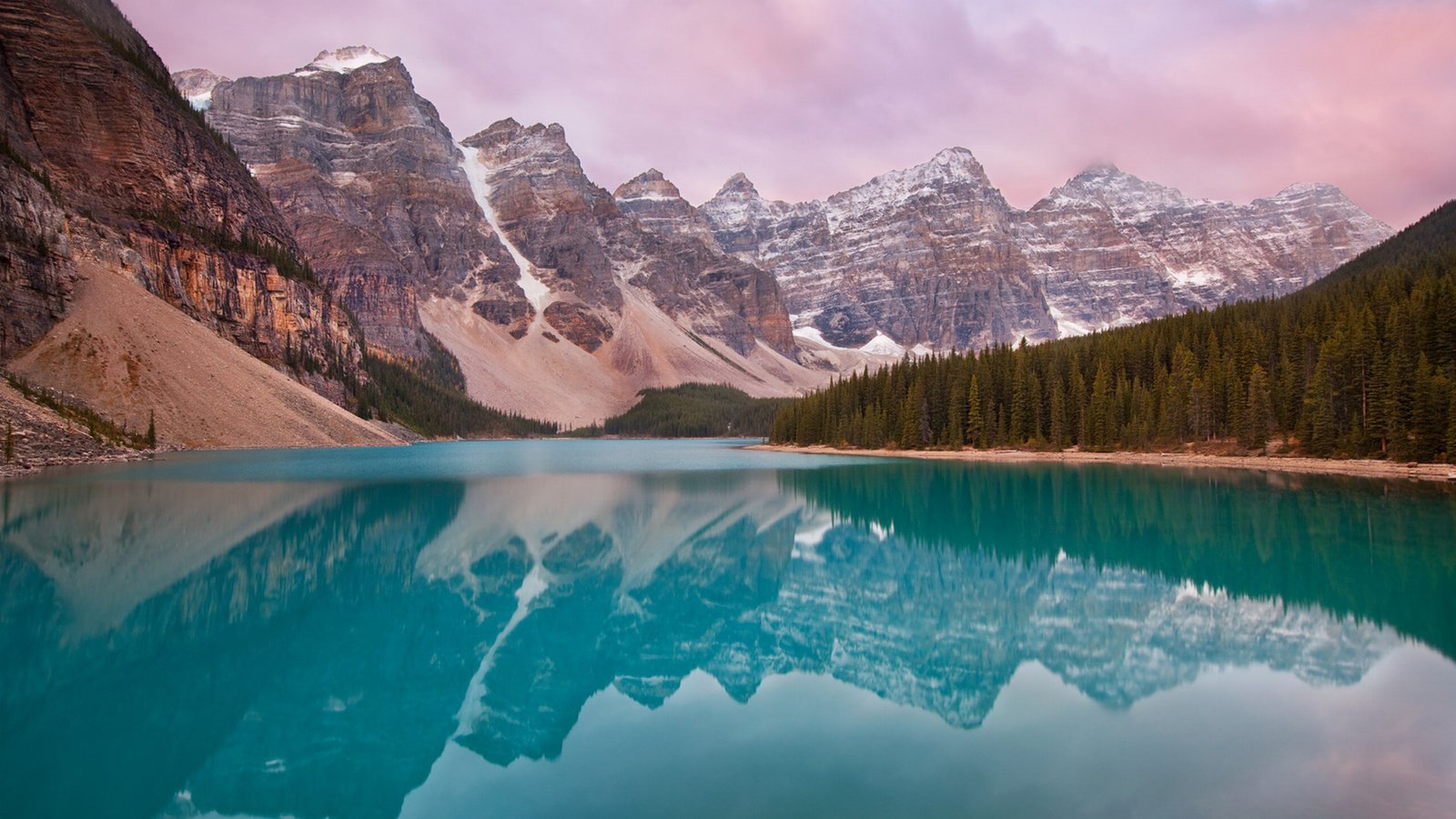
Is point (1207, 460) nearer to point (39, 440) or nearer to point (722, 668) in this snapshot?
point (722, 668)

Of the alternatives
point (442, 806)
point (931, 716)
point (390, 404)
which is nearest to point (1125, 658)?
point (931, 716)

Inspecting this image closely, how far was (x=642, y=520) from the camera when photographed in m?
27.8

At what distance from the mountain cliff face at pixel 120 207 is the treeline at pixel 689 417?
77.4 meters

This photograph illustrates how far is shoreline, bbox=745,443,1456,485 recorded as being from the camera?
39.5 m

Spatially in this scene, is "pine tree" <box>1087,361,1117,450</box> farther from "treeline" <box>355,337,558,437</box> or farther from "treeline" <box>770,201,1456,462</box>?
"treeline" <box>355,337,558,437</box>

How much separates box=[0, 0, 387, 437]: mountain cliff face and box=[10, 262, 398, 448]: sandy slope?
368 mm

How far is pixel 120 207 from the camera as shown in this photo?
74.5 metres

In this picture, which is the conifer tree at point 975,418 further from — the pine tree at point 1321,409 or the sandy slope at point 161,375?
the sandy slope at point 161,375

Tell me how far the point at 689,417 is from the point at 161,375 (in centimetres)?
11855

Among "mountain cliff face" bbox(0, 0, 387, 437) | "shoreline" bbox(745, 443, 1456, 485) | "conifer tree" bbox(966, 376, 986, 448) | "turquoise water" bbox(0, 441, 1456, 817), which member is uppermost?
"mountain cliff face" bbox(0, 0, 387, 437)

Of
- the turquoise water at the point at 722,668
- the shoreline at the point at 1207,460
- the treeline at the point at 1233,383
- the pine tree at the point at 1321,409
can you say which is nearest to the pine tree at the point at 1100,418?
the treeline at the point at 1233,383

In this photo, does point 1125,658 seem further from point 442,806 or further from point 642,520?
point 642,520

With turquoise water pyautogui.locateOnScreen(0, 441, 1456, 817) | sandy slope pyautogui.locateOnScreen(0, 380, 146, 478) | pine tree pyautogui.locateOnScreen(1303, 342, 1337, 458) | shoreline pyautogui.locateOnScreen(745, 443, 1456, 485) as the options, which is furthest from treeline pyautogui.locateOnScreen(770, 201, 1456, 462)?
sandy slope pyautogui.locateOnScreen(0, 380, 146, 478)

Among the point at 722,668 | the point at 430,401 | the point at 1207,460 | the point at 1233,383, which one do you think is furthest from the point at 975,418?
the point at 430,401
